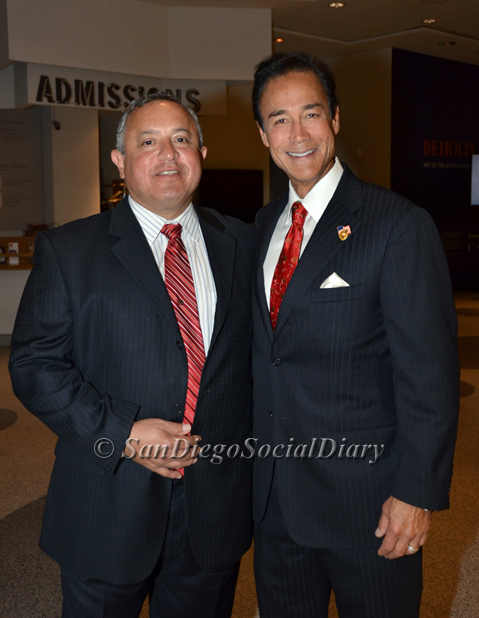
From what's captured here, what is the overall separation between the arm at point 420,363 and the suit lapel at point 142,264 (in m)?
0.56

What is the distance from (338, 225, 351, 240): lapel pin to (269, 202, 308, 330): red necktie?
0.49 ft

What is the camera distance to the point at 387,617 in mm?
1621

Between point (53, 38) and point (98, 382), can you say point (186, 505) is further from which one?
point (53, 38)

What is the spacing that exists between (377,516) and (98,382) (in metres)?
0.82

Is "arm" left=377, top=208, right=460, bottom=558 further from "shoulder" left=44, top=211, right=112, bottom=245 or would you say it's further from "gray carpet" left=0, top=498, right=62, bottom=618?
"gray carpet" left=0, top=498, right=62, bottom=618

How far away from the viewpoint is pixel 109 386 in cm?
162

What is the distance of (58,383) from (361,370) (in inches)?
30.5

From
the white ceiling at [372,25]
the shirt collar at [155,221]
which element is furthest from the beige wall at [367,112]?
the shirt collar at [155,221]

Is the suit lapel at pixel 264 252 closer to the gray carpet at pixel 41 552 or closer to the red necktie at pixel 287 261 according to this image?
the red necktie at pixel 287 261

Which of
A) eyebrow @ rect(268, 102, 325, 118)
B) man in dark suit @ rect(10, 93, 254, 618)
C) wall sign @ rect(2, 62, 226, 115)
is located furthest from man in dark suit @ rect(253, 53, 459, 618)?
wall sign @ rect(2, 62, 226, 115)

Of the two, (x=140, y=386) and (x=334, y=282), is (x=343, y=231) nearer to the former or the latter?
(x=334, y=282)

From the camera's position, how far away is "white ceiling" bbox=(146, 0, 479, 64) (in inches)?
289

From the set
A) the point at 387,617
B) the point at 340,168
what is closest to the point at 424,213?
the point at 340,168

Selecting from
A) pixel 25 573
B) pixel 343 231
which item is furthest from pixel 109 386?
pixel 25 573
